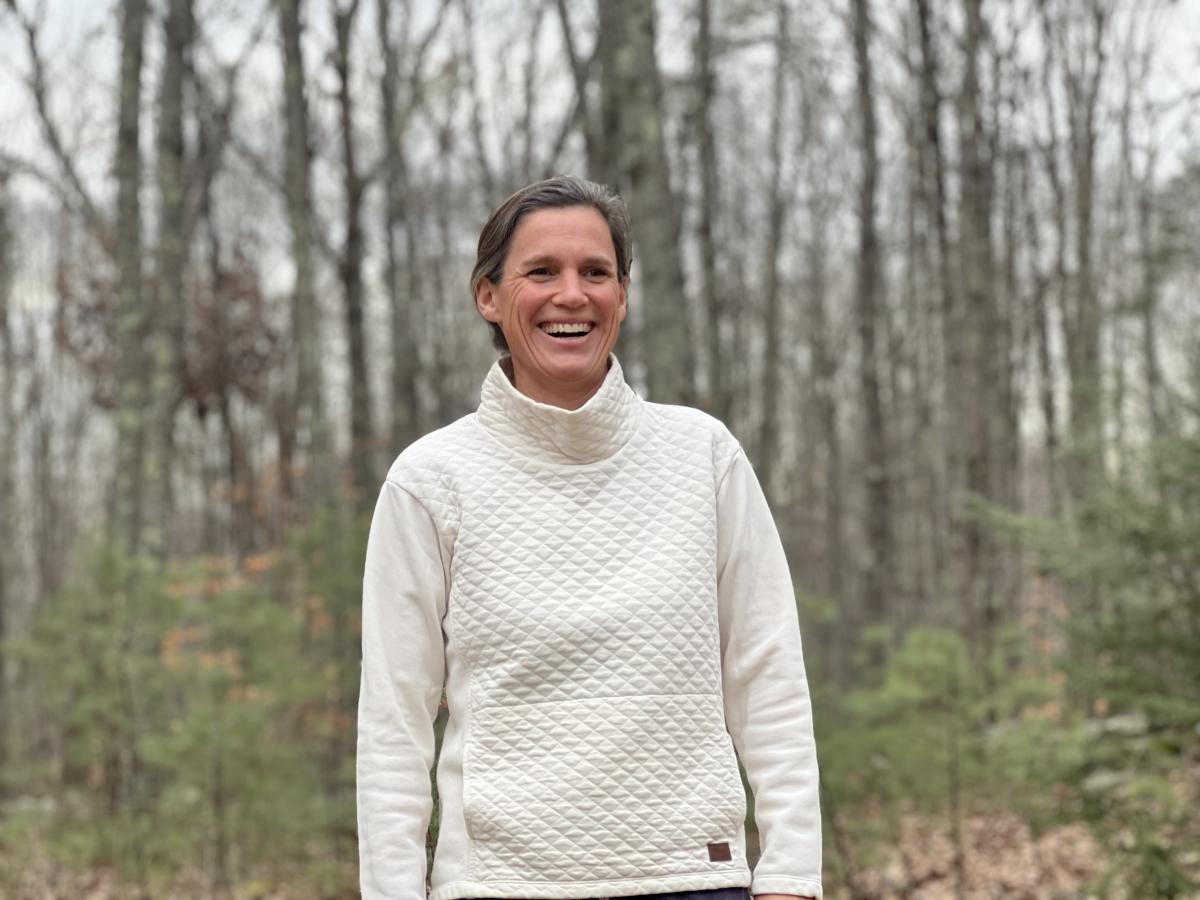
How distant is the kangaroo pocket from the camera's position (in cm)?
194

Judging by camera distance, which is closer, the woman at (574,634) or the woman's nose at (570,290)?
the woman at (574,634)

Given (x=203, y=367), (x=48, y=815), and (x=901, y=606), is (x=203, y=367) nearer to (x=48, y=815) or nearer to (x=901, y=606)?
(x=48, y=815)

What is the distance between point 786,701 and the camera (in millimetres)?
2084

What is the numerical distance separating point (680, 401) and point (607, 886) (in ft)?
14.2

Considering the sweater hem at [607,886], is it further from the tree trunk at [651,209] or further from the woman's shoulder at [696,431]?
the tree trunk at [651,209]

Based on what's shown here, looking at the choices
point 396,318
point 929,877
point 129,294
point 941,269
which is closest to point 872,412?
point 941,269

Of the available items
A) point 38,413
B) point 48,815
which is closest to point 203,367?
point 48,815

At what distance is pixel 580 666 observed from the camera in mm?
1988

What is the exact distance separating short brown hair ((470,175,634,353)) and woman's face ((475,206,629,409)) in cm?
1

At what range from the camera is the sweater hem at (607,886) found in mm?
1926

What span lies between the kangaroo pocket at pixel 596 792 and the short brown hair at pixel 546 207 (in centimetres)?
69

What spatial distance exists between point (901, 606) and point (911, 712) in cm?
1795

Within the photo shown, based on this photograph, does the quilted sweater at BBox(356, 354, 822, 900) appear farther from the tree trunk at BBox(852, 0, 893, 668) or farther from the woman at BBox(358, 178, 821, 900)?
the tree trunk at BBox(852, 0, 893, 668)

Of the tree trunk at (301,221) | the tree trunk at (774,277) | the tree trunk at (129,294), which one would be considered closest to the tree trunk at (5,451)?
the tree trunk at (301,221)
